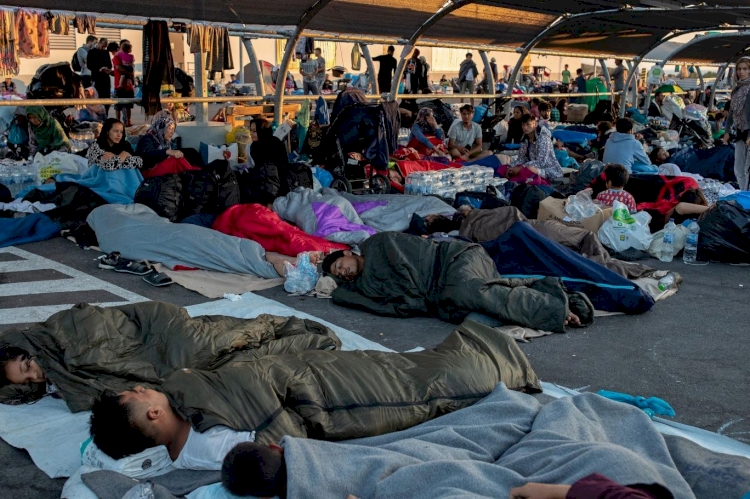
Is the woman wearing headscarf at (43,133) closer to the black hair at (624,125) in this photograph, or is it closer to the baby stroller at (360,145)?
the baby stroller at (360,145)

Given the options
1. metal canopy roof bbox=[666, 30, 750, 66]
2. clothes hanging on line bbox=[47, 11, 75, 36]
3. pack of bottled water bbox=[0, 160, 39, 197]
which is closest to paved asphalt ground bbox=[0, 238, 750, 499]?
pack of bottled water bbox=[0, 160, 39, 197]

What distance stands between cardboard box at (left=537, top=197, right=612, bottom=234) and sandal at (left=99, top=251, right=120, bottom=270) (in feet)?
13.7

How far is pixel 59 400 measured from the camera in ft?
13.6

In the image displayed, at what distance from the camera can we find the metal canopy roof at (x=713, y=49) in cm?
1959

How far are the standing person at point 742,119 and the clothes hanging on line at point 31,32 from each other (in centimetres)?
814

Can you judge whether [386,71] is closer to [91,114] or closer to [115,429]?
[91,114]

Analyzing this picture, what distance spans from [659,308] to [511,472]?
3472 millimetres

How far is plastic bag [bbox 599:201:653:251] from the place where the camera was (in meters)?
7.41

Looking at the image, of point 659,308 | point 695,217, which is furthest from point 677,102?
point 659,308

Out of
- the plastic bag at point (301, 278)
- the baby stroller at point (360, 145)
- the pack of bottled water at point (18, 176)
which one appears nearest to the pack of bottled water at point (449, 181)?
the baby stroller at point (360, 145)

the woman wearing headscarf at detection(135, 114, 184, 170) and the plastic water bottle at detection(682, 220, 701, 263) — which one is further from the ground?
the woman wearing headscarf at detection(135, 114, 184, 170)

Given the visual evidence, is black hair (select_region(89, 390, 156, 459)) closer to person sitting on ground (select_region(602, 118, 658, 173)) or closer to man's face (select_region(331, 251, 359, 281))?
man's face (select_region(331, 251, 359, 281))

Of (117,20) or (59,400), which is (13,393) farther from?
(117,20)

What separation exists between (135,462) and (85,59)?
559 inches
